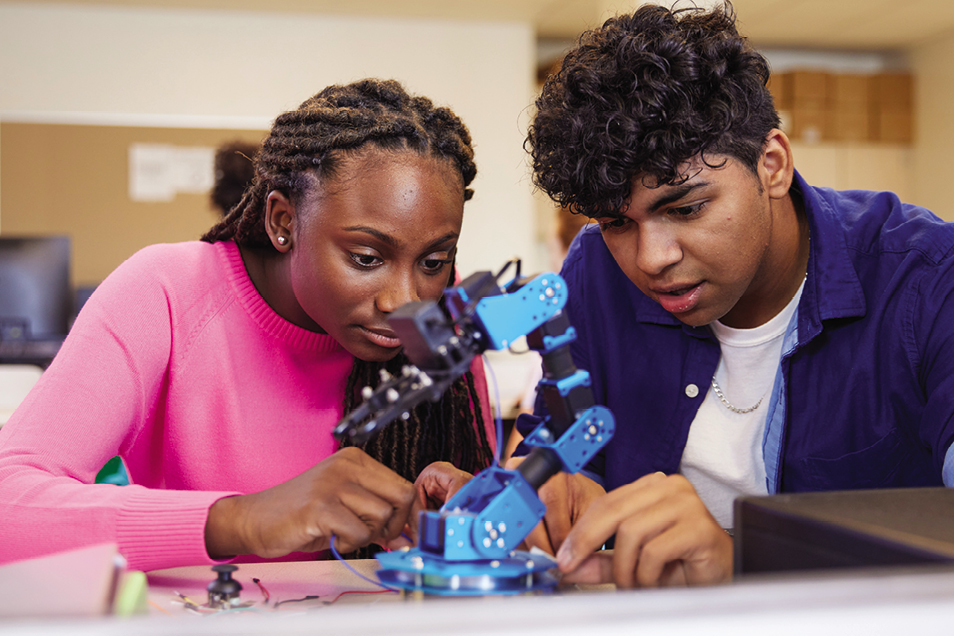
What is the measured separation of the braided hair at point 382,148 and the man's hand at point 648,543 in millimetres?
526

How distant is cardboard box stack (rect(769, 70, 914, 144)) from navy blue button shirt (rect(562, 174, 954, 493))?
4.30 m

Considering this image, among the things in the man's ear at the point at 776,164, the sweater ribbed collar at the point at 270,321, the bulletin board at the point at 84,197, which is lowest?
the sweater ribbed collar at the point at 270,321

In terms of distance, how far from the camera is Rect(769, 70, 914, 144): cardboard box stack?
17.4 ft

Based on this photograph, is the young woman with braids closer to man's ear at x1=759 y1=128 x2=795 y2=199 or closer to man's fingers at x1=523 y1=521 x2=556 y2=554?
man's fingers at x1=523 y1=521 x2=556 y2=554

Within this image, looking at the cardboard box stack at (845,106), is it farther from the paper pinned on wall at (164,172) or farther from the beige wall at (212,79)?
the paper pinned on wall at (164,172)

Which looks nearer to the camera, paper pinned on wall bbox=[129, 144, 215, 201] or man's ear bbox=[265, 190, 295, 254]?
man's ear bbox=[265, 190, 295, 254]

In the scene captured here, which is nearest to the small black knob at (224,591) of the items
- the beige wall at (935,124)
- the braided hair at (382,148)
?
the braided hair at (382,148)

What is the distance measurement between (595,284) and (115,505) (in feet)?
2.82

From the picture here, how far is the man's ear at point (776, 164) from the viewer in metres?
1.16

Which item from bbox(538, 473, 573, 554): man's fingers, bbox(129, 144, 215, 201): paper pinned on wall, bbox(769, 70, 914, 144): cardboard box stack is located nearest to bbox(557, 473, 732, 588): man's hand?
bbox(538, 473, 573, 554): man's fingers

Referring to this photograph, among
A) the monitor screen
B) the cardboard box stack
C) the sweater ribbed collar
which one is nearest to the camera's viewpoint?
the sweater ribbed collar

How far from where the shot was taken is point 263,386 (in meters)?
1.24

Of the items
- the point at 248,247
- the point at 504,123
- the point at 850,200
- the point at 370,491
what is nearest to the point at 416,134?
the point at 248,247

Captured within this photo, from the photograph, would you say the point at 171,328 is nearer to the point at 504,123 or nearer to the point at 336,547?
the point at 336,547
